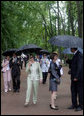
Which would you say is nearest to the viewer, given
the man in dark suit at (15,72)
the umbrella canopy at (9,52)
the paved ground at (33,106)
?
the paved ground at (33,106)

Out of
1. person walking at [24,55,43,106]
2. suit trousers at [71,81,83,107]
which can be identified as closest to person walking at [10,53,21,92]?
person walking at [24,55,43,106]

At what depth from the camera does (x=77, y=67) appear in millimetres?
8531

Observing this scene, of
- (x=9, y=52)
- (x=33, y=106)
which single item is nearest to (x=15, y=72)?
(x=9, y=52)

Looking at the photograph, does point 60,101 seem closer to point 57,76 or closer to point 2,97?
point 57,76

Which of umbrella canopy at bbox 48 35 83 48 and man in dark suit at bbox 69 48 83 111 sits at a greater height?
umbrella canopy at bbox 48 35 83 48

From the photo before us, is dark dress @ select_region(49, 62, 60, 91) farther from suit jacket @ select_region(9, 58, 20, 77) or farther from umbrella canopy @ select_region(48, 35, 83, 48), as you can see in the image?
suit jacket @ select_region(9, 58, 20, 77)

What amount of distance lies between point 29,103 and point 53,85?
56.1 inches

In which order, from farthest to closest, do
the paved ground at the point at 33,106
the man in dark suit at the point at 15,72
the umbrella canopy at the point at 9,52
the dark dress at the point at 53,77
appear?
the umbrella canopy at the point at 9,52 < the man in dark suit at the point at 15,72 < the dark dress at the point at 53,77 < the paved ground at the point at 33,106

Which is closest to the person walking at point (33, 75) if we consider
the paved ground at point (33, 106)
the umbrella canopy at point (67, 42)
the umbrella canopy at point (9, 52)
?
the paved ground at point (33, 106)

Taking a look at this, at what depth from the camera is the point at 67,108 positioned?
8.72 metres

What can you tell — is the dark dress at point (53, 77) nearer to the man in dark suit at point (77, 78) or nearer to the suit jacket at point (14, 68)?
the man in dark suit at point (77, 78)

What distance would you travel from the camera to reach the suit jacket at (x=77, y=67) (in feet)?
27.7

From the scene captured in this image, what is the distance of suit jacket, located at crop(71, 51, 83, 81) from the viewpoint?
845 centimetres

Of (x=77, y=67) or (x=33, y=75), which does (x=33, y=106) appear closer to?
(x=33, y=75)
